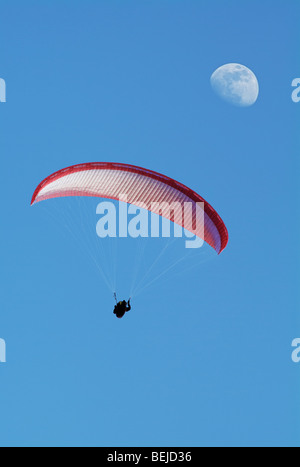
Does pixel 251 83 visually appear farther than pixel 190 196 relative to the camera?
Yes

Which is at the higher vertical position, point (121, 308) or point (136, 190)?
point (136, 190)

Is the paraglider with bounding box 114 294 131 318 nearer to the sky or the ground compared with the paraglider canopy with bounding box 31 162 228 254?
nearer to the ground

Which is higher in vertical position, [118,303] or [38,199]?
[38,199]

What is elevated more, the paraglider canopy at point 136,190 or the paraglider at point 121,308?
the paraglider canopy at point 136,190

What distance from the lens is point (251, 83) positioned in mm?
38844

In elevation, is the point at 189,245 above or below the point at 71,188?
below
